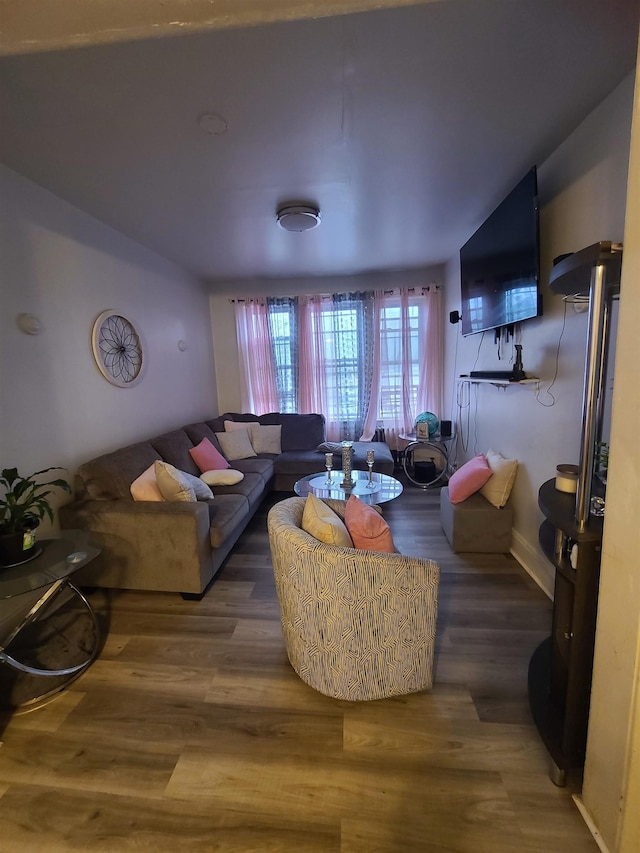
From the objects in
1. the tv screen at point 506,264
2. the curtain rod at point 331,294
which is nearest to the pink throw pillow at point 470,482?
the tv screen at point 506,264

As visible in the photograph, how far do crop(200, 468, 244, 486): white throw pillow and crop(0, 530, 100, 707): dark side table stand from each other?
1138 millimetres

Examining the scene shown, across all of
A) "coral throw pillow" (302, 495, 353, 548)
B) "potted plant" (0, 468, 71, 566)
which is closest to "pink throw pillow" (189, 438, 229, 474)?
"potted plant" (0, 468, 71, 566)

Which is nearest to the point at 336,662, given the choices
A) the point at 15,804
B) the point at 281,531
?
the point at 281,531

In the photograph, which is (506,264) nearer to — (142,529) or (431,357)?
(431,357)

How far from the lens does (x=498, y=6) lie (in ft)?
3.61

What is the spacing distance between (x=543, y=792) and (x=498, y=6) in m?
2.58

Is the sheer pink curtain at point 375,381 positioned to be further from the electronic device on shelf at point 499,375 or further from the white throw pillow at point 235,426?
the electronic device on shelf at point 499,375

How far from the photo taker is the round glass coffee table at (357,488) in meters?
2.57

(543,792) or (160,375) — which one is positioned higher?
(160,375)

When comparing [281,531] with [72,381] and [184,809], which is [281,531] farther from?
[72,381]

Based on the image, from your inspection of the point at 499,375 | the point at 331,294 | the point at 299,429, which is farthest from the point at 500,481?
the point at 331,294

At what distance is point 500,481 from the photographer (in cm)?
→ 252

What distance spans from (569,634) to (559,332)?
5.08 ft

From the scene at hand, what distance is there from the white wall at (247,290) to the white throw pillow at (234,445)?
96cm
